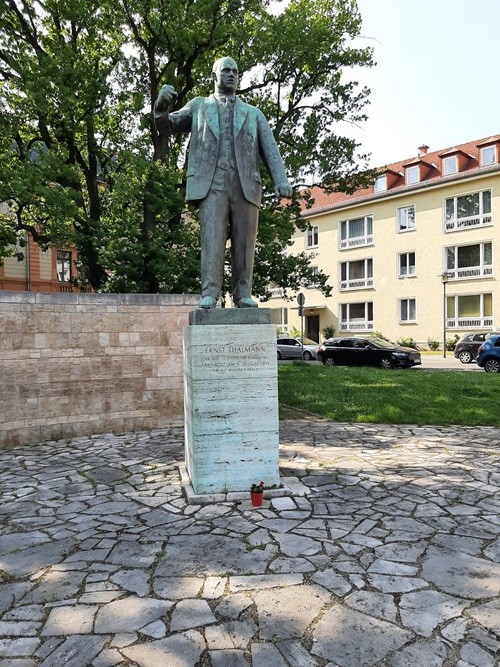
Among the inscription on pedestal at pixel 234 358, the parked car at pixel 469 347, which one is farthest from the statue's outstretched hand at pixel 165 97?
the parked car at pixel 469 347

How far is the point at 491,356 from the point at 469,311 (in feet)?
43.1

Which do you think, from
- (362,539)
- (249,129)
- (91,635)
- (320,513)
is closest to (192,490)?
(320,513)

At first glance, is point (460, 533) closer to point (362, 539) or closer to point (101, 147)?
point (362, 539)

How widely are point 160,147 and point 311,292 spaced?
2418cm

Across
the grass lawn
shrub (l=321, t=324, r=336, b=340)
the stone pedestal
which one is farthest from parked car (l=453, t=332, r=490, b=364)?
the stone pedestal

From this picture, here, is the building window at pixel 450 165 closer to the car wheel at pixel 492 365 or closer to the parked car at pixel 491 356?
the parked car at pixel 491 356

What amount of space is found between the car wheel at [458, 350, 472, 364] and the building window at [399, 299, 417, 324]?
8.68 m

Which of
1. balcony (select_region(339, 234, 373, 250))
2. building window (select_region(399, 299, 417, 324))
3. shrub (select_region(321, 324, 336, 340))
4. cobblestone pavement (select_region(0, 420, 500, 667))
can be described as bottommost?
cobblestone pavement (select_region(0, 420, 500, 667))

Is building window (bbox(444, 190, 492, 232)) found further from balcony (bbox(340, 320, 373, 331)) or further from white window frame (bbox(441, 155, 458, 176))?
balcony (bbox(340, 320, 373, 331))

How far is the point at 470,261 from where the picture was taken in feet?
97.3

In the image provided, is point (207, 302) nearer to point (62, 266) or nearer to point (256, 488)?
point (256, 488)

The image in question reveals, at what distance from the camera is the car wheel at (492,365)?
17253 millimetres

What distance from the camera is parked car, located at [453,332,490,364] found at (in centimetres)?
2245

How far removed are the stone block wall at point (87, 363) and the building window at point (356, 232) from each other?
27.6 meters
